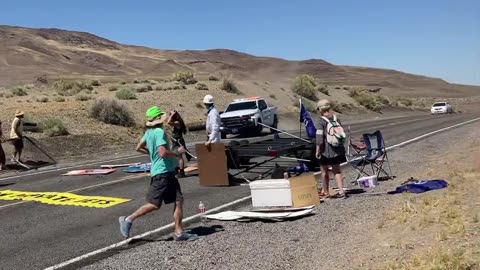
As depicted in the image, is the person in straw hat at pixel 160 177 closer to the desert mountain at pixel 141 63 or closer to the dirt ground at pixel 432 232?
the dirt ground at pixel 432 232

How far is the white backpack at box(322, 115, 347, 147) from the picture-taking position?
32.7 ft

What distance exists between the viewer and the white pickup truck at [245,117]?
30.1 metres

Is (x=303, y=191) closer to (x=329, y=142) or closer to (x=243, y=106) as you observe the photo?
(x=329, y=142)

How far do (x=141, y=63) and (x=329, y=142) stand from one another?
15573cm

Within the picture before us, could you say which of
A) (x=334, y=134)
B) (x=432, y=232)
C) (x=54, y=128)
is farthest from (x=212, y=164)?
(x=54, y=128)

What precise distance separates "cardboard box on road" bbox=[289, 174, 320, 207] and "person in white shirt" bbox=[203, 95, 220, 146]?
329 centimetres

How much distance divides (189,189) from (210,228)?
3.92 meters

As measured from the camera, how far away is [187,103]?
4291 centimetres

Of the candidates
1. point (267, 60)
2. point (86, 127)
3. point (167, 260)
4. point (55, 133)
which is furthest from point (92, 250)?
point (267, 60)

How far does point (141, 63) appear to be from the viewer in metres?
162

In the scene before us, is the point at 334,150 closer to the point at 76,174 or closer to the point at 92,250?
the point at 92,250

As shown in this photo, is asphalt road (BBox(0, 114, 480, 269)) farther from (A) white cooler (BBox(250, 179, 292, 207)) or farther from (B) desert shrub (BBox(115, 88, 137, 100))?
(B) desert shrub (BBox(115, 88, 137, 100))

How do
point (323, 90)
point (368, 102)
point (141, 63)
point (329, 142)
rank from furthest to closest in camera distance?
point (141, 63)
point (368, 102)
point (323, 90)
point (329, 142)

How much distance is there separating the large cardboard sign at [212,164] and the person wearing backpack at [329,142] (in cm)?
278
